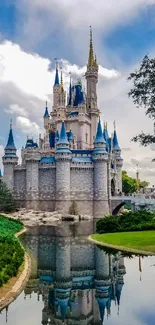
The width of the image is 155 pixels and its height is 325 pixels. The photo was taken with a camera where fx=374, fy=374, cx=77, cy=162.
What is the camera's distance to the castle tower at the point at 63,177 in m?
49.7

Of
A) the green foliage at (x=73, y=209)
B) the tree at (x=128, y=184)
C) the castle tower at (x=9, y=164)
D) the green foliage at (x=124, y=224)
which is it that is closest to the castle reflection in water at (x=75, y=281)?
the green foliage at (x=124, y=224)

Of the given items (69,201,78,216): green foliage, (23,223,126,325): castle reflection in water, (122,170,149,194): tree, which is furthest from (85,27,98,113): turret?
(23,223,126,325): castle reflection in water

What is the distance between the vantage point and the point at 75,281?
13.5m

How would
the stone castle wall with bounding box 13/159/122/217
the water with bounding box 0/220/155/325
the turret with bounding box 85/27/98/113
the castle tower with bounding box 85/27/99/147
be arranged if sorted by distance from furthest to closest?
the castle tower with bounding box 85/27/99/147
the turret with bounding box 85/27/98/113
the stone castle wall with bounding box 13/159/122/217
the water with bounding box 0/220/155/325

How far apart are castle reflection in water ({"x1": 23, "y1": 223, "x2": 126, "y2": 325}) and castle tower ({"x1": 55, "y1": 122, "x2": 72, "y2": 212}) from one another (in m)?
27.9

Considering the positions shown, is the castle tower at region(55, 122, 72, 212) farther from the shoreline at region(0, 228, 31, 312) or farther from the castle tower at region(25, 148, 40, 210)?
the shoreline at region(0, 228, 31, 312)

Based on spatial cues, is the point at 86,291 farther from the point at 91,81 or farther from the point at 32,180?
the point at 91,81

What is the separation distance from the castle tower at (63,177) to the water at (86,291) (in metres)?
30.5

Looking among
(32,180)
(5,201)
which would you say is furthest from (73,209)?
(5,201)

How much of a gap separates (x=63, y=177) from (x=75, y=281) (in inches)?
1435

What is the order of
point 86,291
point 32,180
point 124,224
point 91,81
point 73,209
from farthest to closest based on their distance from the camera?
point 91,81 → point 32,180 → point 73,209 → point 124,224 → point 86,291

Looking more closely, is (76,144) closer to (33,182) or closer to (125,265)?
(33,182)

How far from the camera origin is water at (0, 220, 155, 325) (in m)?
9.39

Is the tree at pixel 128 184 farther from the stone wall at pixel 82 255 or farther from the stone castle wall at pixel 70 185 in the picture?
the stone wall at pixel 82 255
